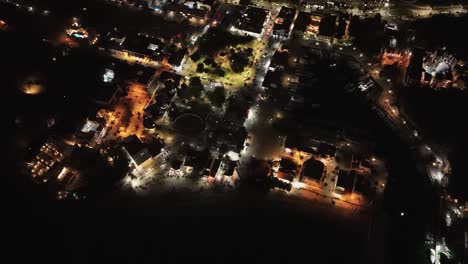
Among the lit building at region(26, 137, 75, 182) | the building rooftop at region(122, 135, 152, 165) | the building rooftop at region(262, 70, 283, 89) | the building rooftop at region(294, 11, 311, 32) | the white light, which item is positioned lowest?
the lit building at region(26, 137, 75, 182)

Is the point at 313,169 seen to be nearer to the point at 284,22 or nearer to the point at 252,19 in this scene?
the point at 284,22

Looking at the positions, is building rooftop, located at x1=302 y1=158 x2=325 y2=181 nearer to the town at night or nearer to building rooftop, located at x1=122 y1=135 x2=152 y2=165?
the town at night

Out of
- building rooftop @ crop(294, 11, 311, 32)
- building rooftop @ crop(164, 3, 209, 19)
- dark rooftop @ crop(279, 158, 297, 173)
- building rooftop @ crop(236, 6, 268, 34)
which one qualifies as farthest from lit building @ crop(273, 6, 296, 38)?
dark rooftop @ crop(279, 158, 297, 173)

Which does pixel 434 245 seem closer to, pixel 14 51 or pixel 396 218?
pixel 396 218

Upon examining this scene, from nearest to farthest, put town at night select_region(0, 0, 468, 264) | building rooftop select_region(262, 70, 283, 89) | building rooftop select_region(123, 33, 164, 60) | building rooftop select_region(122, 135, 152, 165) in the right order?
town at night select_region(0, 0, 468, 264) < building rooftop select_region(122, 135, 152, 165) < building rooftop select_region(262, 70, 283, 89) < building rooftop select_region(123, 33, 164, 60)

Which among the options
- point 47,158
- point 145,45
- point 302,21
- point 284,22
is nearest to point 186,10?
point 145,45

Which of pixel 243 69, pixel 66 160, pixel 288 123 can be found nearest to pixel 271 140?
pixel 288 123

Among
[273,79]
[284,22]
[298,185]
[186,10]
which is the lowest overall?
[298,185]

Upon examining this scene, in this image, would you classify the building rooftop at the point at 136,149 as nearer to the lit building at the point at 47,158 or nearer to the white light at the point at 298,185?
the lit building at the point at 47,158
